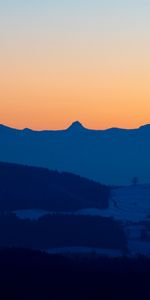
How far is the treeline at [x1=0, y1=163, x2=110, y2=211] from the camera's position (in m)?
160

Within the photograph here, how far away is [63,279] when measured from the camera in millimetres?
73562

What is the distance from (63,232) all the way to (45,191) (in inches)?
1064

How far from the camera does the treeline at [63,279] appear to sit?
230 feet

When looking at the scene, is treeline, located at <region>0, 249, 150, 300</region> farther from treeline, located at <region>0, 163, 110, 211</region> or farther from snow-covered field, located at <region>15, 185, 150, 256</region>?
treeline, located at <region>0, 163, 110, 211</region>

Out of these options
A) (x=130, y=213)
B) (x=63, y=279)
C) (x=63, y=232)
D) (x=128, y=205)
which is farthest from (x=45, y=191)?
(x=63, y=279)

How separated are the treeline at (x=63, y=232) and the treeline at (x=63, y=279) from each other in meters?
45.8

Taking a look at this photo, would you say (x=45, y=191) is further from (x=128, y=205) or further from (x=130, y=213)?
(x=128, y=205)

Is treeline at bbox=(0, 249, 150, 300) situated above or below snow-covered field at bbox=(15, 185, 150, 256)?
below

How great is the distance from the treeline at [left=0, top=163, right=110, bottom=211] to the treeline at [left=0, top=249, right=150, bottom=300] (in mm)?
76491

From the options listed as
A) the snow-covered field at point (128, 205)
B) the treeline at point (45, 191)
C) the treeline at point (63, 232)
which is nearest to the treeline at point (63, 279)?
the treeline at point (63, 232)

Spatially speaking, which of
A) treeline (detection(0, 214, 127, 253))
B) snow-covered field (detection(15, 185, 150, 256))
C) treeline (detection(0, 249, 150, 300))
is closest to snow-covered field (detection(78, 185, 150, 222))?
snow-covered field (detection(15, 185, 150, 256))

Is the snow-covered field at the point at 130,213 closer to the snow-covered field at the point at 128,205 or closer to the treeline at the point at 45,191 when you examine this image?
the snow-covered field at the point at 128,205

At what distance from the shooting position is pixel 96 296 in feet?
233

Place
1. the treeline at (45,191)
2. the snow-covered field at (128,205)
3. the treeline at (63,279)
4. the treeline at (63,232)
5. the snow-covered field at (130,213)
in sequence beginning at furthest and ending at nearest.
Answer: the treeline at (45,191)
the snow-covered field at (128,205)
the treeline at (63,232)
the snow-covered field at (130,213)
the treeline at (63,279)
